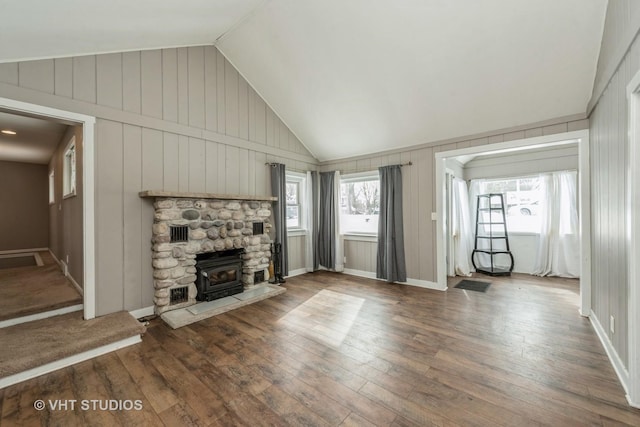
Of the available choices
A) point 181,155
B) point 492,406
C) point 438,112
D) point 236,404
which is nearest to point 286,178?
point 181,155

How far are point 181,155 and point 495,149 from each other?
4435mm

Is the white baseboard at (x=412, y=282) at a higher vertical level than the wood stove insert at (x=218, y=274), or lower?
Answer: lower

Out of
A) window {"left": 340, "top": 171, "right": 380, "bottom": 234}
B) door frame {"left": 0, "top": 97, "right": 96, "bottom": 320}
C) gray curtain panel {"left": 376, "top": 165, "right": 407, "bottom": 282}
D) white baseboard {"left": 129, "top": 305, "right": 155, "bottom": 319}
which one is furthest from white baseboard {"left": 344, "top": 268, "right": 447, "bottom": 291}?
door frame {"left": 0, "top": 97, "right": 96, "bottom": 320}

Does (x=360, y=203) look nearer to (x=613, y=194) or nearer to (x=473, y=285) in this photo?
(x=473, y=285)

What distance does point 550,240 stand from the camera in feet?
16.5

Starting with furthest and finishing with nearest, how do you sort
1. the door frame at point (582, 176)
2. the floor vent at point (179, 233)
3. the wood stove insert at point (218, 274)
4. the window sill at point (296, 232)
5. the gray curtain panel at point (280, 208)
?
1. the window sill at point (296, 232)
2. the gray curtain panel at point (280, 208)
3. the wood stove insert at point (218, 274)
4. the floor vent at point (179, 233)
5. the door frame at point (582, 176)

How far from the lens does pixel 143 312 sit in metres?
3.16

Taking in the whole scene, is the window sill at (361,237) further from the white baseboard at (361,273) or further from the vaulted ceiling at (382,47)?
the vaulted ceiling at (382,47)

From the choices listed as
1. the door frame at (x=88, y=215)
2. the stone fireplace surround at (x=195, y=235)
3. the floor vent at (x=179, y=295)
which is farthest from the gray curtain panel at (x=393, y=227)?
the door frame at (x=88, y=215)

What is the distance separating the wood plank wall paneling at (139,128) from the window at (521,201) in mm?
5532

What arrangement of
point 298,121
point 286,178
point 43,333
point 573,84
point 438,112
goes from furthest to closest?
point 286,178
point 298,121
point 438,112
point 573,84
point 43,333

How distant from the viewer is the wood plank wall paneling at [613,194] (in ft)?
6.23

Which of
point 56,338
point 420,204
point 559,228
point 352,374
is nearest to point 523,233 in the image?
point 559,228

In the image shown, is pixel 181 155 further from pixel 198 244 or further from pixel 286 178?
pixel 286 178
